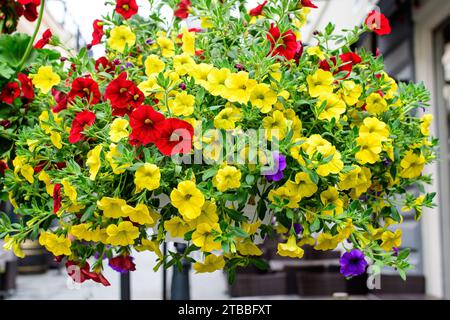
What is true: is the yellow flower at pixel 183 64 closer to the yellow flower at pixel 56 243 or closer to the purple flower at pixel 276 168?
the purple flower at pixel 276 168

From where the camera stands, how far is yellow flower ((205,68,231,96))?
63 cm

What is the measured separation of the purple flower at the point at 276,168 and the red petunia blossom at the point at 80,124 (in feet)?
0.78

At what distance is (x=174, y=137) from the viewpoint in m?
0.59

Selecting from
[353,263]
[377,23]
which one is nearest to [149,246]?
[353,263]

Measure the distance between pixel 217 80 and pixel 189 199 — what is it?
6.1 inches

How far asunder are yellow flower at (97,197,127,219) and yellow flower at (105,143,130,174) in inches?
1.3

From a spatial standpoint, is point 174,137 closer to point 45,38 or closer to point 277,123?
point 277,123

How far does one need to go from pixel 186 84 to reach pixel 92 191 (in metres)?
0.18

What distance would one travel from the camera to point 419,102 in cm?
81

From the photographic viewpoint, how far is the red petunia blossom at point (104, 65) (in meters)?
0.79

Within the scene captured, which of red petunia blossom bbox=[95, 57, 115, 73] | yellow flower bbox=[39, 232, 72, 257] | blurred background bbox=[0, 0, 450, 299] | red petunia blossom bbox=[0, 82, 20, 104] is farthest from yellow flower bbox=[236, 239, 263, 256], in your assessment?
blurred background bbox=[0, 0, 450, 299]

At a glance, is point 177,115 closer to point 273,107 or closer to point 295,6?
point 273,107

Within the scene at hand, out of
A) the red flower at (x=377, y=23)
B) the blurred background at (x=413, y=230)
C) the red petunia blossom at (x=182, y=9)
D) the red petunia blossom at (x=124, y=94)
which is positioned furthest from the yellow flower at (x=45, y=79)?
the blurred background at (x=413, y=230)
